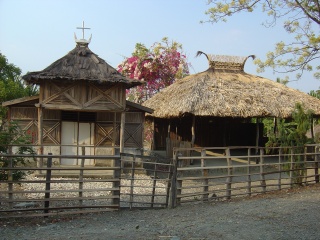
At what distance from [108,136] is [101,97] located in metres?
2.25

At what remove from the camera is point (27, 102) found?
14.7 metres

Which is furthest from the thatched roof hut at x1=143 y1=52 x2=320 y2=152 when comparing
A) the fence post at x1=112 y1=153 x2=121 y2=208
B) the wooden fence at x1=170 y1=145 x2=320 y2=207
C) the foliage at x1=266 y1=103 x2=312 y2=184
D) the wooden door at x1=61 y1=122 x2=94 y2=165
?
the fence post at x1=112 y1=153 x2=121 y2=208

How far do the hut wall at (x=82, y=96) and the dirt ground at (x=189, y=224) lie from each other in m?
6.22

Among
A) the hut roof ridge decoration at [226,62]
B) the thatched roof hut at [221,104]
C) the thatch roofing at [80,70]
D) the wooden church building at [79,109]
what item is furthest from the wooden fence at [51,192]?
the hut roof ridge decoration at [226,62]

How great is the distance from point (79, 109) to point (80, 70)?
4.55 feet

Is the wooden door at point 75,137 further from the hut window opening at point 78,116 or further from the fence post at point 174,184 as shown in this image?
the fence post at point 174,184

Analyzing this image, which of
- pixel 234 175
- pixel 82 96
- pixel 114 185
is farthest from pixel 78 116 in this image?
pixel 114 185

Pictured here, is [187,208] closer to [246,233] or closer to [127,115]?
[246,233]

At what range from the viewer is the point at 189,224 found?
6.78m

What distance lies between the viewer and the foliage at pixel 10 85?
19938mm

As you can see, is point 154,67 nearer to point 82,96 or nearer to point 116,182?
point 82,96

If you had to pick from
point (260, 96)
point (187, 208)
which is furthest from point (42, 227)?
point (260, 96)

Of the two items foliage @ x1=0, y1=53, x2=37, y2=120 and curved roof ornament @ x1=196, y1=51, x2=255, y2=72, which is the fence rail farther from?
curved roof ornament @ x1=196, y1=51, x2=255, y2=72

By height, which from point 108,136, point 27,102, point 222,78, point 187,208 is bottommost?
→ point 187,208
